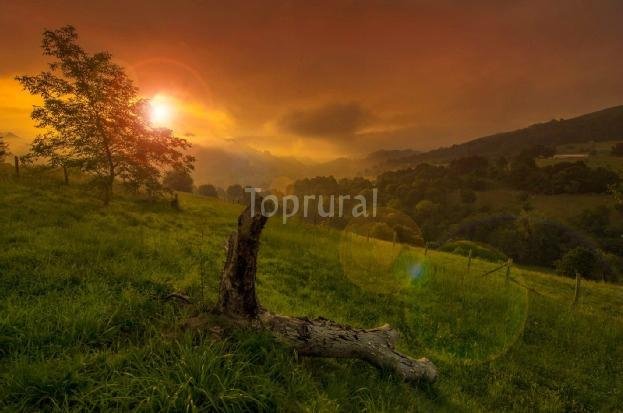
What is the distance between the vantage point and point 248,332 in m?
5.82

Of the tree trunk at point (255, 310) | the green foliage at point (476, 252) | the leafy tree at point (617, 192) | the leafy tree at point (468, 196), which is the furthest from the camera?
the leafy tree at point (468, 196)

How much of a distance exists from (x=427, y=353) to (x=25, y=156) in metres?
27.1

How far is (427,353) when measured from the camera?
1137 centimetres

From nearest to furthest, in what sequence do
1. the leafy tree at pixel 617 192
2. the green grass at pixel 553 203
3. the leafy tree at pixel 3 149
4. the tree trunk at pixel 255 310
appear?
the tree trunk at pixel 255 310 → the leafy tree at pixel 617 192 → the leafy tree at pixel 3 149 → the green grass at pixel 553 203

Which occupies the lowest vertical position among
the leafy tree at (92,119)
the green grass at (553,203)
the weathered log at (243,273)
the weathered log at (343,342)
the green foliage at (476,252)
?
the green foliage at (476,252)

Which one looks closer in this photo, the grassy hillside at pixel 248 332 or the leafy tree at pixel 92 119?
the grassy hillside at pixel 248 332

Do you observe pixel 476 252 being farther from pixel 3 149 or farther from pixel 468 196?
pixel 468 196

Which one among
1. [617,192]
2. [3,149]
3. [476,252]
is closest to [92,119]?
[3,149]

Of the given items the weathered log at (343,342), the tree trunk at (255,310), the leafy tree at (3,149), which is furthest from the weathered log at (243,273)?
the leafy tree at (3,149)

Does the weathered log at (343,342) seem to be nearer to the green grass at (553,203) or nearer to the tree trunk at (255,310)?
the tree trunk at (255,310)

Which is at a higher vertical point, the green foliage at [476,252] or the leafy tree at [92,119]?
the leafy tree at [92,119]

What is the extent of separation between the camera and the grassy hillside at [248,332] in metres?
4.45

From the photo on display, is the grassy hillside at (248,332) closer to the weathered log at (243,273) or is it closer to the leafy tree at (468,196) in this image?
the weathered log at (243,273)

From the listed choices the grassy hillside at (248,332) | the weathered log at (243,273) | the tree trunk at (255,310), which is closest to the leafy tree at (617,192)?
the grassy hillside at (248,332)
